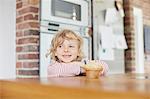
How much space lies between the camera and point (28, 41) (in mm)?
2451

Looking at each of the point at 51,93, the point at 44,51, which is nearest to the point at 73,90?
the point at 51,93

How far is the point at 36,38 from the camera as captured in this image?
2.44 meters

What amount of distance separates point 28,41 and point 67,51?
1120 millimetres

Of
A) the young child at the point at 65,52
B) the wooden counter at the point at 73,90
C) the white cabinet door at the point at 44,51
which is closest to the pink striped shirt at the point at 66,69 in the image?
the young child at the point at 65,52

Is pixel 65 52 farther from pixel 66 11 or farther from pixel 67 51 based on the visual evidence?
pixel 66 11

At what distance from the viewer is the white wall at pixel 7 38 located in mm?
2504

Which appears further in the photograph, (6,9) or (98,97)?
(6,9)

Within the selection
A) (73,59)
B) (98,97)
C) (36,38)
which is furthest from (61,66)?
(36,38)

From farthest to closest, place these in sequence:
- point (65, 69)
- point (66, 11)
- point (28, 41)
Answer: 1. point (66, 11)
2. point (28, 41)
3. point (65, 69)

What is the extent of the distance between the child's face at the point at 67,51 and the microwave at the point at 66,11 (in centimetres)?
112

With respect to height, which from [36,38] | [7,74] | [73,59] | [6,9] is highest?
[6,9]

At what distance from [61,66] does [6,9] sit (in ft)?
4.74

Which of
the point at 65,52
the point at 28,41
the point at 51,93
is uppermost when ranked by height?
the point at 28,41

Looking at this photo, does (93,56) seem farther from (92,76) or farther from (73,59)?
(92,76)
